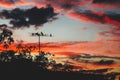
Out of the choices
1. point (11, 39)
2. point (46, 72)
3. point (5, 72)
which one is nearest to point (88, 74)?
point (46, 72)

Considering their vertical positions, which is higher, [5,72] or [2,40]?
[2,40]

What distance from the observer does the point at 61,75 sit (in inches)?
2082

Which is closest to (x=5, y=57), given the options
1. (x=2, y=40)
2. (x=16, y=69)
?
(x=2, y=40)

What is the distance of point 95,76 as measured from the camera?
200 feet

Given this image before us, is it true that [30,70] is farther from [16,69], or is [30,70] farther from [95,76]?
[95,76]

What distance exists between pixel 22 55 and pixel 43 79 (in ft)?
73.2

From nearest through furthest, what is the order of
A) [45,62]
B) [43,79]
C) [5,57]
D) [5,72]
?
[5,72], [43,79], [5,57], [45,62]

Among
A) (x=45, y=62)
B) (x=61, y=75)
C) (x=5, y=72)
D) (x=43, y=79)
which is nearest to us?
(x=5, y=72)

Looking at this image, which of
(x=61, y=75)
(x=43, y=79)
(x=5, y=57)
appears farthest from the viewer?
(x=5, y=57)

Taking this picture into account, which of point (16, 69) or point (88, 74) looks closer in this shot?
point (16, 69)

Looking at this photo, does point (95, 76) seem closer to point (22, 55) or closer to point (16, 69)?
point (22, 55)

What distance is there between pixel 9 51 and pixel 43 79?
21.1 metres

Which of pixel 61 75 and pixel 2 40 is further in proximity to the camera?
pixel 2 40

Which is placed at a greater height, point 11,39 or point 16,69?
point 11,39
